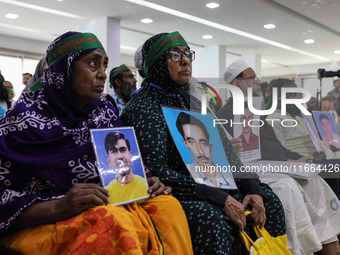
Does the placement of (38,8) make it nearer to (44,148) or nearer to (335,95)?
(335,95)

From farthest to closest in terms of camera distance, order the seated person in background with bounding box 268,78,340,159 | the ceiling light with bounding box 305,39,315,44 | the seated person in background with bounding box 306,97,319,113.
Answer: the ceiling light with bounding box 305,39,315,44 < the seated person in background with bounding box 306,97,319,113 < the seated person in background with bounding box 268,78,340,159

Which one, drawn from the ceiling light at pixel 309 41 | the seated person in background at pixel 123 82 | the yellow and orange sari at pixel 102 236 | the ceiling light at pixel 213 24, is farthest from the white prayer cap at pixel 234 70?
the ceiling light at pixel 309 41

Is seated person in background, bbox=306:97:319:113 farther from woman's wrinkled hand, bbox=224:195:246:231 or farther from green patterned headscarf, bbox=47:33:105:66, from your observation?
green patterned headscarf, bbox=47:33:105:66

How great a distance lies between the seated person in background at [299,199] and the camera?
2381 millimetres

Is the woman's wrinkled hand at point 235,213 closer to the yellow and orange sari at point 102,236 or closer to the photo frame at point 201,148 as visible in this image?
the photo frame at point 201,148

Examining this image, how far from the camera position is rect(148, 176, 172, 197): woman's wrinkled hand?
5.68ft

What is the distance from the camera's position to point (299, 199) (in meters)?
2.45

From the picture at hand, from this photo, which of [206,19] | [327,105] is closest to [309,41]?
[206,19]

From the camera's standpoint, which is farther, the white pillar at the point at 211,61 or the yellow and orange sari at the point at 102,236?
the white pillar at the point at 211,61

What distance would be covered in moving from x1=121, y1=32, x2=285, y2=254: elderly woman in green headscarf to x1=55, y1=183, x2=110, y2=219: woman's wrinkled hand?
508mm

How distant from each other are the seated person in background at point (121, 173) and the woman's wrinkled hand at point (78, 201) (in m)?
0.07

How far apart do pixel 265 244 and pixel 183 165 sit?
0.52m

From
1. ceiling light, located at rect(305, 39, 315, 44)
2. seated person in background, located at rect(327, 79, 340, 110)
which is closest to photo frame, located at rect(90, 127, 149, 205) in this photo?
seated person in background, located at rect(327, 79, 340, 110)

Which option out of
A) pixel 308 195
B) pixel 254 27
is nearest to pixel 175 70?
pixel 308 195
